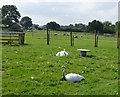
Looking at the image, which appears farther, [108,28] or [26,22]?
[26,22]

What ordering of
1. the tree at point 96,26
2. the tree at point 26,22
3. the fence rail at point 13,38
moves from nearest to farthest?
the fence rail at point 13,38 < the tree at point 96,26 < the tree at point 26,22

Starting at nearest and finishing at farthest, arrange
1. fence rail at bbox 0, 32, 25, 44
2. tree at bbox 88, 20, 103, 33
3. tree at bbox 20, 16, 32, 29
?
fence rail at bbox 0, 32, 25, 44 → tree at bbox 88, 20, 103, 33 → tree at bbox 20, 16, 32, 29

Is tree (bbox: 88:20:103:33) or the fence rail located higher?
tree (bbox: 88:20:103:33)

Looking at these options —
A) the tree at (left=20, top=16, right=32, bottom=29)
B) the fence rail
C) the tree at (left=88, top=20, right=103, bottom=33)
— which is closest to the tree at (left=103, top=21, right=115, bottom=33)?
the tree at (left=88, top=20, right=103, bottom=33)

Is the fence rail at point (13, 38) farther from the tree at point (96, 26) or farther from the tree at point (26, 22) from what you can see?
the tree at point (26, 22)

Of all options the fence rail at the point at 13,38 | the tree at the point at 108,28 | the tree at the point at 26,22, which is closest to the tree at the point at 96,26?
the tree at the point at 108,28

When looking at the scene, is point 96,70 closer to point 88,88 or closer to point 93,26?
point 88,88

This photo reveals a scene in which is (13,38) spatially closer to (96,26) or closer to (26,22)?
(96,26)

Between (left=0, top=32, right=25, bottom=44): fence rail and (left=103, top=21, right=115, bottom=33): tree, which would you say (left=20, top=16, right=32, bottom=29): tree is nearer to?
(left=103, top=21, right=115, bottom=33): tree

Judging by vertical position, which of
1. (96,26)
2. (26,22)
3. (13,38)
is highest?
Answer: (26,22)

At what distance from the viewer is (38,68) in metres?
12.6

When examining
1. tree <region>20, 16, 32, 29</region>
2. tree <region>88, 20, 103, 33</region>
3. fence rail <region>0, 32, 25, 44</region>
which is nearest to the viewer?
fence rail <region>0, 32, 25, 44</region>

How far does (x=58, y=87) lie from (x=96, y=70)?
392 cm

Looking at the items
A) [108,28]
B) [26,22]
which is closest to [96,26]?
[108,28]
